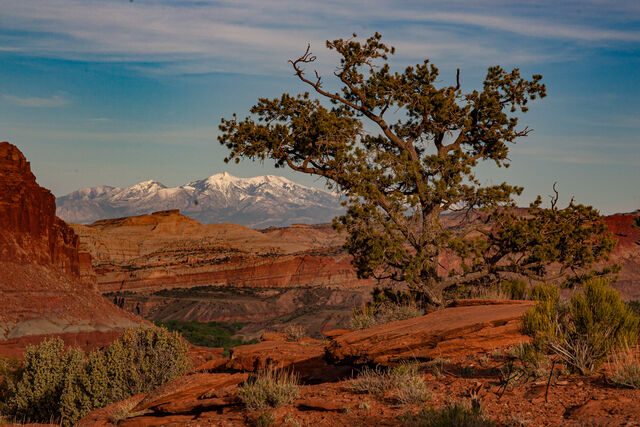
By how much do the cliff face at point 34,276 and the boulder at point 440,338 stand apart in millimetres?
30393

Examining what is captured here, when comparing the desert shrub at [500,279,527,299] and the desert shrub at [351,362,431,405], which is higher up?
the desert shrub at [500,279,527,299]

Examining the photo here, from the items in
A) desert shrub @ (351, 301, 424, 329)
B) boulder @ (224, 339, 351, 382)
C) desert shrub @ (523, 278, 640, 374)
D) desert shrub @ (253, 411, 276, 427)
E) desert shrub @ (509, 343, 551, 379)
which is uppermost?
desert shrub @ (523, 278, 640, 374)

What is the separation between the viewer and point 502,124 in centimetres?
1925

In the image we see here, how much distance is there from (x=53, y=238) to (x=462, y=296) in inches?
1497

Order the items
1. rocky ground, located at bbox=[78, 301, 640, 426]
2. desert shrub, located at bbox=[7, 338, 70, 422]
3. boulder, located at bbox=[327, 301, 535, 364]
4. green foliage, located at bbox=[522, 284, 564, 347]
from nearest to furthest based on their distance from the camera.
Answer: rocky ground, located at bbox=[78, 301, 640, 426]
green foliage, located at bbox=[522, 284, 564, 347]
boulder, located at bbox=[327, 301, 535, 364]
desert shrub, located at bbox=[7, 338, 70, 422]

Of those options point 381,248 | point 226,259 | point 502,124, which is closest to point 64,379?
point 381,248

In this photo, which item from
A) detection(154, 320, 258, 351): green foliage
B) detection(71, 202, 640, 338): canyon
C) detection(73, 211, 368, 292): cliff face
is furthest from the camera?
detection(73, 211, 368, 292): cliff face

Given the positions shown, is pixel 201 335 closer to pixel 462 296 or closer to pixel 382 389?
pixel 462 296

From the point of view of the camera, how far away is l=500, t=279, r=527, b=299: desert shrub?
1692cm

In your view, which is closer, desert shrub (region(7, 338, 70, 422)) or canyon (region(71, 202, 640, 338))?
desert shrub (region(7, 338, 70, 422))

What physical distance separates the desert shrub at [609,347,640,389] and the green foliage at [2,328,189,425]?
13080 mm

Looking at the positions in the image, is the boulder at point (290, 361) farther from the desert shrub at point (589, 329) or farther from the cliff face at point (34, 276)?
the cliff face at point (34, 276)

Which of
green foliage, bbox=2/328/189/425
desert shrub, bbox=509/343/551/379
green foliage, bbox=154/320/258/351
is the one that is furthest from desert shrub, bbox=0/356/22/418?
green foliage, bbox=154/320/258/351

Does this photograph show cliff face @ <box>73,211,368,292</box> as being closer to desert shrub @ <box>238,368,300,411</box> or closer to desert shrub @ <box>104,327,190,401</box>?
desert shrub @ <box>104,327,190,401</box>
